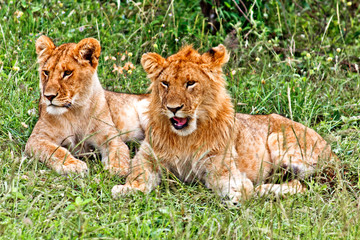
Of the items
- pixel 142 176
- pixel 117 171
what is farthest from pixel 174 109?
pixel 117 171

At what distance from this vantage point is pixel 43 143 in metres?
5.09

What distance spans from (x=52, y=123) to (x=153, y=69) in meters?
1.25

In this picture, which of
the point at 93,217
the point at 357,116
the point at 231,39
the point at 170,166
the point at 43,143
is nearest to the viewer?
the point at 93,217

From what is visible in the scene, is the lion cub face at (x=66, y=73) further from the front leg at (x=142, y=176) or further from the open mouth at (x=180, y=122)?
the open mouth at (x=180, y=122)

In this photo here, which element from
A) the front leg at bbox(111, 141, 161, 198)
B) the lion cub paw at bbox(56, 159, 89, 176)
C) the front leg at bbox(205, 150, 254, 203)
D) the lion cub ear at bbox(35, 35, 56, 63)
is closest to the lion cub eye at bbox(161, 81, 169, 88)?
the front leg at bbox(111, 141, 161, 198)

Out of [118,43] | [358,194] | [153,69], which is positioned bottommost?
[358,194]

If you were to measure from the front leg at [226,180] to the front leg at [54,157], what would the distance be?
39.7 inches

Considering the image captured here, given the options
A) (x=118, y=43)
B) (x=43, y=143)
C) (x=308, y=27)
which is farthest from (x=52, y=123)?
(x=308, y=27)

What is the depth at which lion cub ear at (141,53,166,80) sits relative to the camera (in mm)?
4559

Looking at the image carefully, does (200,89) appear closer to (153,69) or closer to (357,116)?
(153,69)

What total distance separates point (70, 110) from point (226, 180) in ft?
5.46

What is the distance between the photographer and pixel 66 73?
5.04m

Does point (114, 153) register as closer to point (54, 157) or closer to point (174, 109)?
point (54, 157)

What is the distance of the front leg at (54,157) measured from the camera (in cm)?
468
